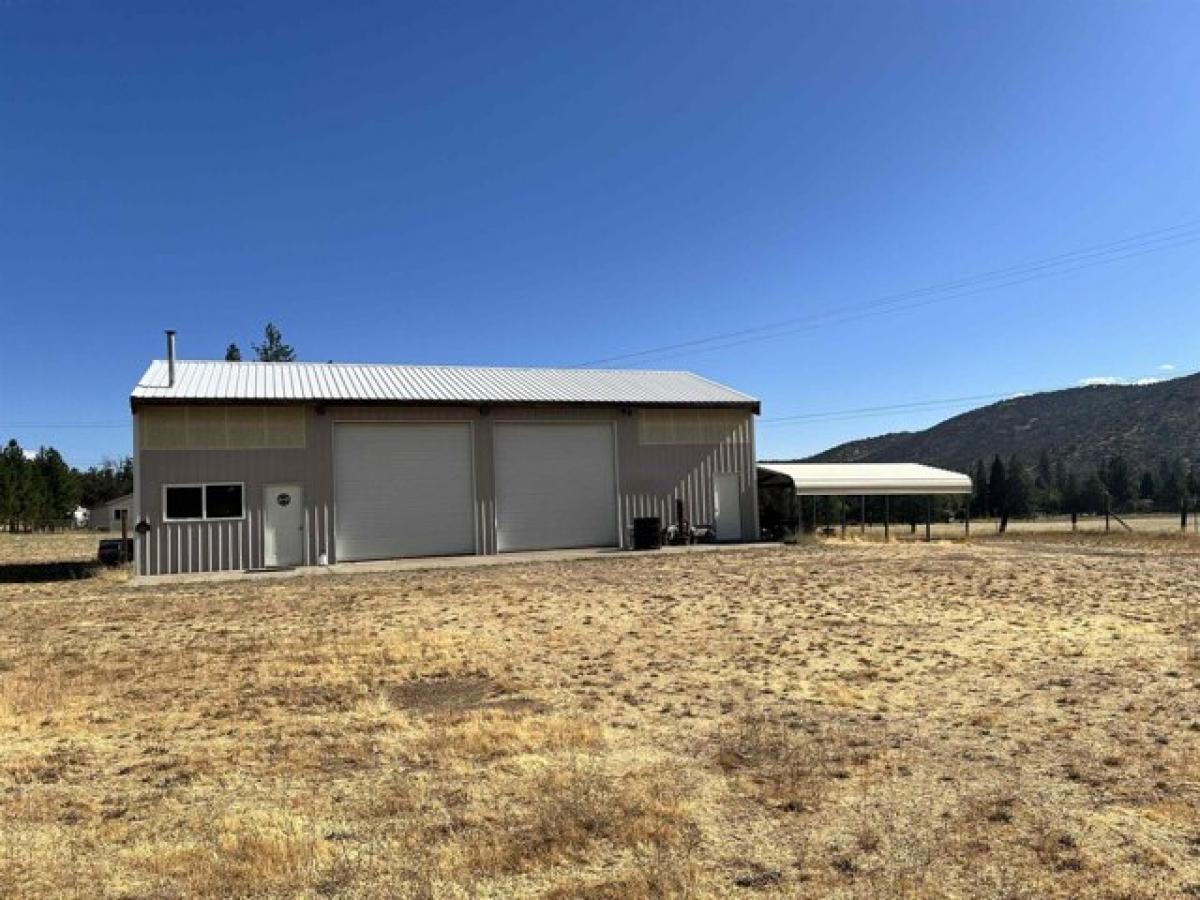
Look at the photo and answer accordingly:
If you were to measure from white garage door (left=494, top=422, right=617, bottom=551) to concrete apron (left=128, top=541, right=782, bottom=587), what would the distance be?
608 millimetres

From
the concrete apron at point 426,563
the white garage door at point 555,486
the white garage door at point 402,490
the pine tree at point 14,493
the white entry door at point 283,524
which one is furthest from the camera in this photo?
the pine tree at point 14,493

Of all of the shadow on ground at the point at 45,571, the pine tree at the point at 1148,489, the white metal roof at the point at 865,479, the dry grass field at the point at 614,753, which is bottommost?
the dry grass field at the point at 614,753

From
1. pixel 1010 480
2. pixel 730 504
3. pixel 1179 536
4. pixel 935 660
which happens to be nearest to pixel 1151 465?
pixel 1010 480

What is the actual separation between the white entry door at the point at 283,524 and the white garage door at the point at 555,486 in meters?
5.85

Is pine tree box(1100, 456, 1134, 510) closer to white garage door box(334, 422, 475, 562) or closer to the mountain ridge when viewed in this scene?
the mountain ridge

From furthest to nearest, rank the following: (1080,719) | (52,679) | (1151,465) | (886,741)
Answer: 1. (1151,465)
2. (52,679)
3. (1080,719)
4. (886,741)

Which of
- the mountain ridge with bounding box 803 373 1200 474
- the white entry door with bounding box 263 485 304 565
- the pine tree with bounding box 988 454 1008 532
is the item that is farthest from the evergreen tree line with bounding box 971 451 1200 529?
the white entry door with bounding box 263 485 304 565

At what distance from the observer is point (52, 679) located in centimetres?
903

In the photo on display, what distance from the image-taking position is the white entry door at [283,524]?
23875 millimetres

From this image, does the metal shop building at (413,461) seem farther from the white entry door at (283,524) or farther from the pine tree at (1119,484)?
the pine tree at (1119,484)

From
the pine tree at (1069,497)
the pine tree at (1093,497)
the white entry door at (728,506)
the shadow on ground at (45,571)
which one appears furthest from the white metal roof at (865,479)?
the pine tree at (1093,497)

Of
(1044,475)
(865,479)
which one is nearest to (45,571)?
(865,479)

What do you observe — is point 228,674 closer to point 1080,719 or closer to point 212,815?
point 212,815

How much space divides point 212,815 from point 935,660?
7.16m
